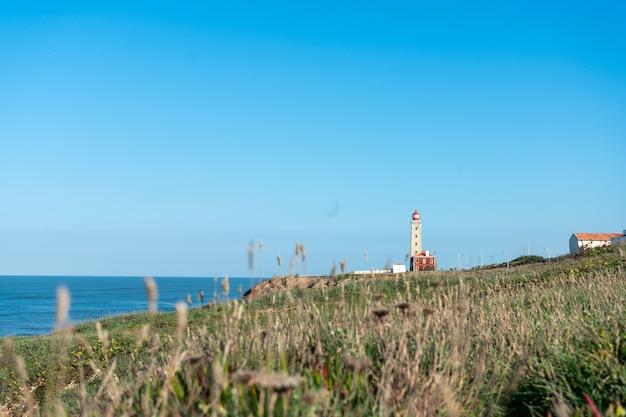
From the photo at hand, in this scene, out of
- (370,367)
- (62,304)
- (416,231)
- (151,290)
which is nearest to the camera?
(62,304)

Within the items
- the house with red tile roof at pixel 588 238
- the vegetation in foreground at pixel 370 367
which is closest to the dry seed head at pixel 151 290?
the vegetation in foreground at pixel 370 367

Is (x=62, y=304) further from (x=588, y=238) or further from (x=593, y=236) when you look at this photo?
(x=593, y=236)

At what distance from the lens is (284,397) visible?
3238 millimetres

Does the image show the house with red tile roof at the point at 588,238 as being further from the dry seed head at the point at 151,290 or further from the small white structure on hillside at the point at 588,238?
the dry seed head at the point at 151,290

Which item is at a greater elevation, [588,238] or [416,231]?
[416,231]

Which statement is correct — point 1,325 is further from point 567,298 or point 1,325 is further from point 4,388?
point 567,298

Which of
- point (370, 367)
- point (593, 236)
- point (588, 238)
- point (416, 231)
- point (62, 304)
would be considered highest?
point (416, 231)

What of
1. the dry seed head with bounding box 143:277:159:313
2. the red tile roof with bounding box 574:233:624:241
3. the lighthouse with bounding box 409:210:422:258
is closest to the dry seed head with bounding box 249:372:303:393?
the dry seed head with bounding box 143:277:159:313

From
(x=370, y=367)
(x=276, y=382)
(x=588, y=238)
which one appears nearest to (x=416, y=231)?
(x=588, y=238)

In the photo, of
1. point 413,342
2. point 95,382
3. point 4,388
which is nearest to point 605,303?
point 413,342

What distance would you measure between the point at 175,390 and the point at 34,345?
14665 mm

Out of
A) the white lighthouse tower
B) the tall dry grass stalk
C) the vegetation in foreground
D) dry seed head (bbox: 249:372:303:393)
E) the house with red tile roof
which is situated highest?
the white lighthouse tower

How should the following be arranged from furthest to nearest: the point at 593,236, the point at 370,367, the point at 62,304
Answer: the point at 593,236 → the point at 370,367 → the point at 62,304

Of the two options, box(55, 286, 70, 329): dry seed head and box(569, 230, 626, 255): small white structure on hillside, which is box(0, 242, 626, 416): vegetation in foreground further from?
box(569, 230, 626, 255): small white structure on hillside
